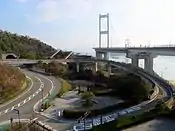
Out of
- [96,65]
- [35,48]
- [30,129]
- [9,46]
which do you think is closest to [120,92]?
[30,129]

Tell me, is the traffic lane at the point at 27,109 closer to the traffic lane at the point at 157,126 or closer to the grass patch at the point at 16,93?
the grass patch at the point at 16,93

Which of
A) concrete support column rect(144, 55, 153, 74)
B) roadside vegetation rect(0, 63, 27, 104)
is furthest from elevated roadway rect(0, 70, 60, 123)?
concrete support column rect(144, 55, 153, 74)

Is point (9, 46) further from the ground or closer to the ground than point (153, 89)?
further from the ground

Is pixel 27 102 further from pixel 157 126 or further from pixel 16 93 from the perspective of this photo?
pixel 157 126

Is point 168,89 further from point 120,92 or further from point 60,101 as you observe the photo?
point 60,101

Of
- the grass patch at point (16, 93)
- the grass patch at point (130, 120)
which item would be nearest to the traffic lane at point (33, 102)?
the grass patch at point (16, 93)

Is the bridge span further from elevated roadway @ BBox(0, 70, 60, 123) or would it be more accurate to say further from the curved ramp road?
the curved ramp road
